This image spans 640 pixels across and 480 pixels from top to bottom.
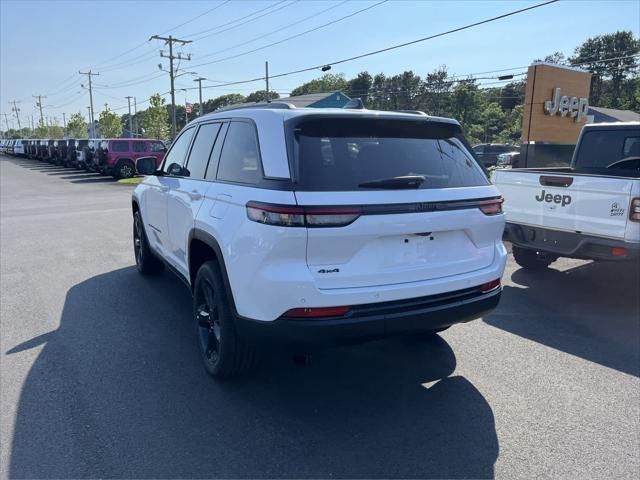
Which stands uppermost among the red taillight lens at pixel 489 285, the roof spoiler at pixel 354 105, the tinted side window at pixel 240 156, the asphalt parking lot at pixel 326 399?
the roof spoiler at pixel 354 105

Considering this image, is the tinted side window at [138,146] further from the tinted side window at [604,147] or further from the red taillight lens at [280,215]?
the red taillight lens at [280,215]

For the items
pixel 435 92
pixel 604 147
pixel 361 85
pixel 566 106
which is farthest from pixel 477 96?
pixel 604 147

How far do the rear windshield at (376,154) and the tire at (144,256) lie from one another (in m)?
3.62

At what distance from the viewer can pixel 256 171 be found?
9.84 feet

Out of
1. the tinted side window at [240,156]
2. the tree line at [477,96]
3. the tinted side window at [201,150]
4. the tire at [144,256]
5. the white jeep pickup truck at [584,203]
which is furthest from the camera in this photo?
the tree line at [477,96]

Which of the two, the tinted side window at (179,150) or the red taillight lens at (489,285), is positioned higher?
the tinted side window at (179,150)

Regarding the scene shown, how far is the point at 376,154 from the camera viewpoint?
307 centimetres

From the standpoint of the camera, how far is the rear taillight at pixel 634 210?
4.72 meters

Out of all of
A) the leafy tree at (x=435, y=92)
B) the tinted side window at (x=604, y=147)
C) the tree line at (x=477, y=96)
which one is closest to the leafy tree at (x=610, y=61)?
the tree line at (x=477, y=96)

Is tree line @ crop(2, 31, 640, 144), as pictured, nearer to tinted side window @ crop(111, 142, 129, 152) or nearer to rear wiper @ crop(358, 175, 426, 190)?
tinted side window @ crop(111, 142, 129, 152)

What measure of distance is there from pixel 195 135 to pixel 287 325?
2.45 metres

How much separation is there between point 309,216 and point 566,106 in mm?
21008

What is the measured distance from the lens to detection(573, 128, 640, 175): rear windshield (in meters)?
6.24

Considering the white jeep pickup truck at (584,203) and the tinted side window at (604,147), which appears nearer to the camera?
the white jeep pickup truck at (584,203)
